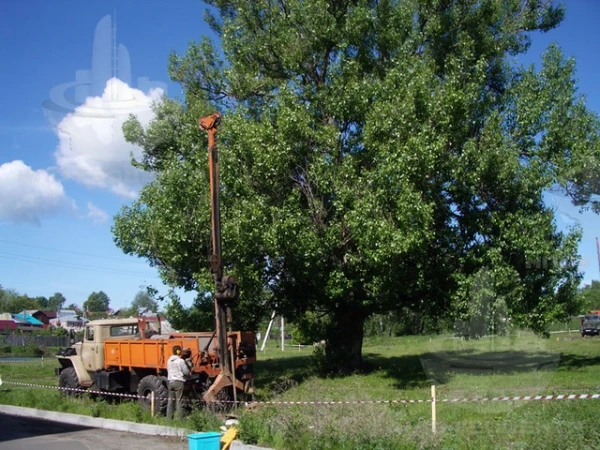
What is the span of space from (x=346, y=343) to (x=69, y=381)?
9555 millimetres

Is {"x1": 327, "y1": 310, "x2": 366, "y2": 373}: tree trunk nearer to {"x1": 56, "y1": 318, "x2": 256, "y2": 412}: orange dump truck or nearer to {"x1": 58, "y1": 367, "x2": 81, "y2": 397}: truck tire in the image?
{"x1": 56, "y1": 318, "x2": 256, "y2": 412}: orange dump truck

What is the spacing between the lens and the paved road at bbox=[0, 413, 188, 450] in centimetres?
1202

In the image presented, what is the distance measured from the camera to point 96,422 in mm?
14828

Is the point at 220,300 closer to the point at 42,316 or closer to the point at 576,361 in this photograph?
the point at 576,361

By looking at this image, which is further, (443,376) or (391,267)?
(443,376)

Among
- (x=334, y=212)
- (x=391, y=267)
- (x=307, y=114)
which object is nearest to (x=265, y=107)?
(x=307, y=114)

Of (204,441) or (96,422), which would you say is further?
(96,422)

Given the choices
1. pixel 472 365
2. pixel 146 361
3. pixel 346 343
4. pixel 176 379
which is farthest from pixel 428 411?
pixel 346 343

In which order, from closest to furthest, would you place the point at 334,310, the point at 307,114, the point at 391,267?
1. the point at 391,267
2. the point at 307,114
3. the point at 334,310

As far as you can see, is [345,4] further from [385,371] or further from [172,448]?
[172,448]

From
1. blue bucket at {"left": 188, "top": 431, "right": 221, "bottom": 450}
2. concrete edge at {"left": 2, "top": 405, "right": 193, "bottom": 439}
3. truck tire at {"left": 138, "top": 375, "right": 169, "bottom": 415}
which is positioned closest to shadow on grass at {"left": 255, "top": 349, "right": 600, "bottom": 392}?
truck tire at {"left": 138, "top": 375, "right": 169, "bottom": 415}

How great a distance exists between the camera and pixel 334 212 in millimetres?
19516

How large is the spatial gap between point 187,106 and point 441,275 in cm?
1093

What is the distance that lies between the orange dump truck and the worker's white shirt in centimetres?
40
